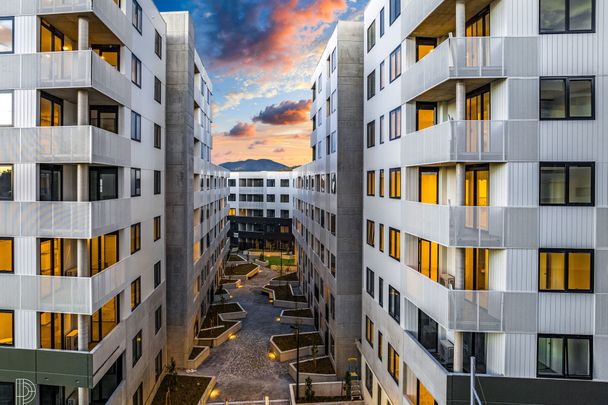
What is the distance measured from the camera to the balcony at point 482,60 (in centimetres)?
1304

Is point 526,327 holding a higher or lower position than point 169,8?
lower

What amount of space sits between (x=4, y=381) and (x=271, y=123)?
94.4 meters

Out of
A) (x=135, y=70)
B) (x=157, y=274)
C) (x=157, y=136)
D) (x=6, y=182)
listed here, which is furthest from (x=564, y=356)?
(x=157, y=136)

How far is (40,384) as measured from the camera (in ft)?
52.6

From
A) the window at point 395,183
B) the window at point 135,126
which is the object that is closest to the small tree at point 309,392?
the window at point 395,183

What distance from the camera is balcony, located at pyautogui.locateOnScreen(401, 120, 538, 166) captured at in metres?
13.0

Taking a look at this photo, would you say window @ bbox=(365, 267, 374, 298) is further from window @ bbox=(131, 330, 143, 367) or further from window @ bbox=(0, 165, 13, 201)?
window @ bbox=(0, 165, 13, 201)

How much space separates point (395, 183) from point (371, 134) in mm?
5406

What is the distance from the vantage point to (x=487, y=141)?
13.2 metres

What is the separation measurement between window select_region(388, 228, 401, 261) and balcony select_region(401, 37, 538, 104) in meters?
7.94

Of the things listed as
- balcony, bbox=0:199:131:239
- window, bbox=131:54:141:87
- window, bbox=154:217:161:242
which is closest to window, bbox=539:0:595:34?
balcony, bbox=0:199:131:239

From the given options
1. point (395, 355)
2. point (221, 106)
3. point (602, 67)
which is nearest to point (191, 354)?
point (395, 355)

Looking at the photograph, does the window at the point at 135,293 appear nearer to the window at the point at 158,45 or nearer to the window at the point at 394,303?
the window at the point at 394,303

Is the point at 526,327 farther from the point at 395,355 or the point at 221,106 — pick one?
the point at 221,106
